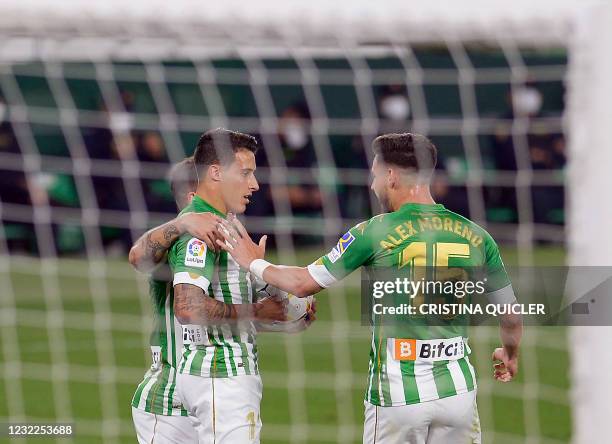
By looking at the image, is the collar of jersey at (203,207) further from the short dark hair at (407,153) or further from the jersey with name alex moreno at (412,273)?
the short dark hair at (407,153)

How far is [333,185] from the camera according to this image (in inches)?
494

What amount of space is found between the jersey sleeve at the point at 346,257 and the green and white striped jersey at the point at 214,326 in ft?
0.98

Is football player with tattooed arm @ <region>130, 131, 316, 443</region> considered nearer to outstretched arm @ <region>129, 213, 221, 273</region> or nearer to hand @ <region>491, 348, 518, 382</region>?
outstretched arm @ <region>129, 213, 221, 273</region>

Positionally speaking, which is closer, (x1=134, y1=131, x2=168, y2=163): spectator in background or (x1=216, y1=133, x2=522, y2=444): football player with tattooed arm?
(x1=216, y1=133, x2=522, y2=444): football player with tattooed arm

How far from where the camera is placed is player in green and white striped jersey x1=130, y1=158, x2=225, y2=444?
4.23 metres

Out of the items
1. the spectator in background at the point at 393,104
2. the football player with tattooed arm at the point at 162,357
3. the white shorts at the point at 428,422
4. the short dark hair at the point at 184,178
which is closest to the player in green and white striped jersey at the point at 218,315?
the football player with tattooed arm at the point at 162,357

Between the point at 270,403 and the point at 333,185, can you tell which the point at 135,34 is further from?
the point at 333,185

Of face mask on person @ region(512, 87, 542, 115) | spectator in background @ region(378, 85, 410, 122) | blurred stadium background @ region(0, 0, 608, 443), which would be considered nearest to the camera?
blurred stadium background @ region(0, 0, 608, 443)

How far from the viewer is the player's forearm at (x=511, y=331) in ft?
14.1

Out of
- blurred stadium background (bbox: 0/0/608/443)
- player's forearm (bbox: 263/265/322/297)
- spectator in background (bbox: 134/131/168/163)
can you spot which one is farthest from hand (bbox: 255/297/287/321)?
spectator in background (bbox: 134/131/168/163)

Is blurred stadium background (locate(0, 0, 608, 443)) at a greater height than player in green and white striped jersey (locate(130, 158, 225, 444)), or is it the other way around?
blurred stadium background (locate(0, 0, 608, 443))

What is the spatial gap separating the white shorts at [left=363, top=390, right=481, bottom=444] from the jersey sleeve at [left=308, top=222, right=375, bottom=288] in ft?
1.68

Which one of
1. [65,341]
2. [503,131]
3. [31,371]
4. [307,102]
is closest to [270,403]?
[31,371]

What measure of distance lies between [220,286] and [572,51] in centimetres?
180
